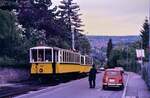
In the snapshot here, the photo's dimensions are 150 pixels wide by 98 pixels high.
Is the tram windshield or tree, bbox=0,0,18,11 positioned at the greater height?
tree, bbox=0,0,18,11

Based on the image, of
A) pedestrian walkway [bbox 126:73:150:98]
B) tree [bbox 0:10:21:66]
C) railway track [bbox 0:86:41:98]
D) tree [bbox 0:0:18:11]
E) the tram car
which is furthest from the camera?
tree [bbox 0:10:21:66]

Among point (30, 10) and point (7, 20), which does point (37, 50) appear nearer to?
point (7, 20)

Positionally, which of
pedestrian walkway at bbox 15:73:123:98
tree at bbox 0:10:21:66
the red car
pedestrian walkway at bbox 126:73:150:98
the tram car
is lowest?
pedestrian walkway at bbox 126:73:150:98

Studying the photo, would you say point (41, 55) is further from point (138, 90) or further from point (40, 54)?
point (138, 90)

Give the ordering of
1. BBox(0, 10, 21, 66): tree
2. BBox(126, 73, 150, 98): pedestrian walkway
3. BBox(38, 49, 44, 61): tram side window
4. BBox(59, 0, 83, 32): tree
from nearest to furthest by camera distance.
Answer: BBox(126, 73, 150, 98): pedestrian walkway < BBox(38, 49, 44, 61): tram side window < BBox(0, 10, 21, 66): tree < BBox(59, 0, 83, 32): tree

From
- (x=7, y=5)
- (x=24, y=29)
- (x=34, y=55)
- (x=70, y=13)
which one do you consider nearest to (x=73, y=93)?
A: (x=34, y=55)

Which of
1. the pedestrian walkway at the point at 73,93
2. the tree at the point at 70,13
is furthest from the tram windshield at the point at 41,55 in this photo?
the tree at the point at 70,13

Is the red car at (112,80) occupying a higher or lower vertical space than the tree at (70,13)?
lower

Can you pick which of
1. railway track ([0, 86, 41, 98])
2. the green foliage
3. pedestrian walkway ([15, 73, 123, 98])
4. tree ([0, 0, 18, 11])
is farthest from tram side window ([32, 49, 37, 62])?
pedestrian walkway ([15, 73, 123, 98])

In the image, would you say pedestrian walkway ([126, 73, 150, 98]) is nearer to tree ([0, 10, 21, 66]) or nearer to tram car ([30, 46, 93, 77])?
tram car ([30, 46, 93, 77])

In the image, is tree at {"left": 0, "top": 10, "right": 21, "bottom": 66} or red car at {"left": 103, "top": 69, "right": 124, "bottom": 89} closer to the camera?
red car at {"left": 103, "top": 69, "right": 124, "bottom": 89}

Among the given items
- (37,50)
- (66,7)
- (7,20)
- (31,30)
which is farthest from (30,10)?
(66,7)

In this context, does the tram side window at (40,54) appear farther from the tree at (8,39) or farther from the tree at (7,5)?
the tree at (7,5)

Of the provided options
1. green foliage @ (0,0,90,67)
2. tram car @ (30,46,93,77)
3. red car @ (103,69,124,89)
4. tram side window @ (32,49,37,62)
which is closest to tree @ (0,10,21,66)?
green foliage @ (0,0,90,67)
